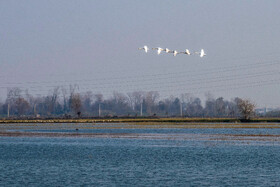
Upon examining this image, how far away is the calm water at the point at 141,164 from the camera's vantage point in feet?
107

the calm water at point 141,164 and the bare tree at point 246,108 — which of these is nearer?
the calm water at point 141,164

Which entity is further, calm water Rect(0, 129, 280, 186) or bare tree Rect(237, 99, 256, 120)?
bare tree Rect(237, 99, 256, 120)

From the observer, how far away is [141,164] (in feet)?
135

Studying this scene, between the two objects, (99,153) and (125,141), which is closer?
(99,153)

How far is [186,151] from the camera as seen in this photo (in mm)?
51500

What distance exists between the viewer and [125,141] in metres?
65.5

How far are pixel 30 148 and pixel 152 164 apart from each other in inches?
776

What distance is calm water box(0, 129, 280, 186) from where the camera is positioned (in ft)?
107

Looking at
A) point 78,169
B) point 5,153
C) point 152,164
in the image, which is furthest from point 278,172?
point 5,153

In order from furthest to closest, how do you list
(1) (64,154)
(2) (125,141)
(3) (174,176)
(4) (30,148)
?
(2) (125,141) → (4) (30,148) → (1) (64,154) → (3) (174,176)

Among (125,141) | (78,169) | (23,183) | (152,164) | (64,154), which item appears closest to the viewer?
(23,183)

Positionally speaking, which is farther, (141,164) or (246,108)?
(246,108)

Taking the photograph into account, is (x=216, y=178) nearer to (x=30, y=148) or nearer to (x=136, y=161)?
(x=136, y=161)

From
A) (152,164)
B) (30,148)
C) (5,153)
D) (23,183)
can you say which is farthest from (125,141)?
(23,183)
